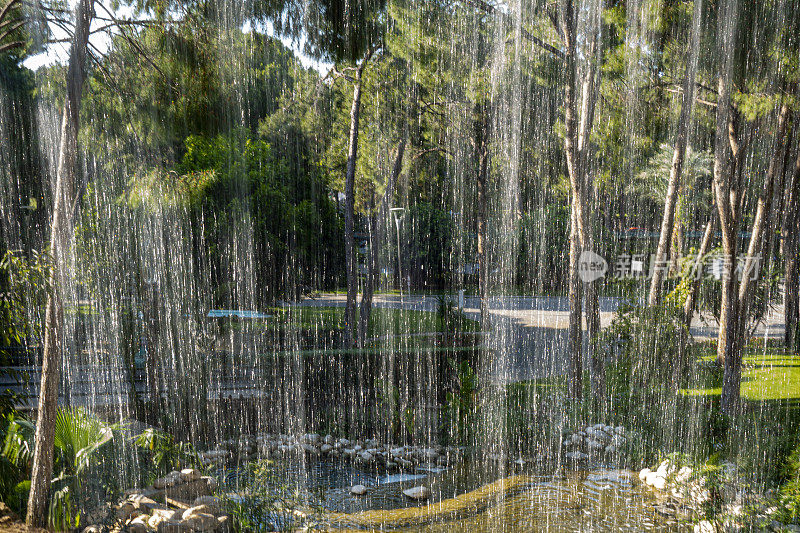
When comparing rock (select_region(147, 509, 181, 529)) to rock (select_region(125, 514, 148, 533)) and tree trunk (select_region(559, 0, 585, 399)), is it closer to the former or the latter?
rock (select_region(125, 514, 148, 533))

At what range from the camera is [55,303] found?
3641mm

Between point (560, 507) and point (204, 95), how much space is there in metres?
4.73

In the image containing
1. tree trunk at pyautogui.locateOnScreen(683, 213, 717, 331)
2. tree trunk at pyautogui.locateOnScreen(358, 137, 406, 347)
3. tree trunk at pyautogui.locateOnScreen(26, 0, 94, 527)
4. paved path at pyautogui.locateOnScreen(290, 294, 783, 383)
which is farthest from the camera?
tree trunk at pyautogui.locateOnScreen(358, 137, 406, 347)

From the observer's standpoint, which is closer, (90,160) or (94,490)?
(94,490)

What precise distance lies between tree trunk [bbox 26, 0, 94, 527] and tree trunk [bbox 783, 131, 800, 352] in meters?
10.6

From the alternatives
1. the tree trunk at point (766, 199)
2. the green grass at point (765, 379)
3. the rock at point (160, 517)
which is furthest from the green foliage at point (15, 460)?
the tree trunk at point (766, 199)

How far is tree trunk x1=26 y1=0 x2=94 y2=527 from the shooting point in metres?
3.56

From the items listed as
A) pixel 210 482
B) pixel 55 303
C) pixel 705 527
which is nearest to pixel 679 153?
pixel 705 527

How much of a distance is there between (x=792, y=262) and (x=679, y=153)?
379 centimetres

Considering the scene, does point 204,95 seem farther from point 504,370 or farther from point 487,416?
point 504,370

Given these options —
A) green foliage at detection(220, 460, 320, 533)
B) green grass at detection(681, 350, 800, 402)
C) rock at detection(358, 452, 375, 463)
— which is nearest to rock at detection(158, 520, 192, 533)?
green foliage at detection(220, 460, 320, 533)

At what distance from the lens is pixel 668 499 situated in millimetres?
5000

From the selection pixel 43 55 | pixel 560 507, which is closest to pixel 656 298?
pixel 560 507

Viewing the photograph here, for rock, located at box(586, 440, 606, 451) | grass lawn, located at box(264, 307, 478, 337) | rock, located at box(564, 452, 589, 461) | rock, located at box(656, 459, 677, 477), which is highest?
grass lawn, located at box(264, 307, 478, 337)
